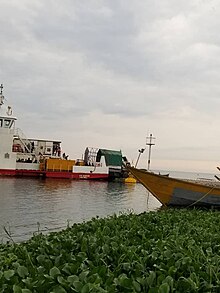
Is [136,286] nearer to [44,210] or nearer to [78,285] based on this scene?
[78,285]

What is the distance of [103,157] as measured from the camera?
55.2 meters

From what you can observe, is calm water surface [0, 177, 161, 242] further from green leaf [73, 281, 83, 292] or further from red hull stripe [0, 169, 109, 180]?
red hull stripe [0, 169, 109, 180]

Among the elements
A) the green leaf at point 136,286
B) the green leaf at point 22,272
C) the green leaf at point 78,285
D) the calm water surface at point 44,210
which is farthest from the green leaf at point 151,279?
the calm water surface at point 44,210

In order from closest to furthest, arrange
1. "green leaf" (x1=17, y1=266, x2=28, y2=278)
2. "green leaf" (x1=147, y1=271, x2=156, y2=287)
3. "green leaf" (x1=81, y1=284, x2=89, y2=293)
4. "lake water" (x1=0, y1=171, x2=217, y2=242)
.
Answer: "green leaf" (x1=81, y1=284, x2=89, y2=293), "green leaf" (x1=147, y1=271, x2=156, y2=287), "green leaf" (x1=17, y1=266, x2=28, y2=278), "lake water" (x1=0, y1=171, x2=217, y2=242)

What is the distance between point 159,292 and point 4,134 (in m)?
45.6

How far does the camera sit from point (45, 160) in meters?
49.2

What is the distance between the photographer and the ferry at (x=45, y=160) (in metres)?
46.7

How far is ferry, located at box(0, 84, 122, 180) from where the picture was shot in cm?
4666

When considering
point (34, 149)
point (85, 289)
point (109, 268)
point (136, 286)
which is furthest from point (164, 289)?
point (34, 149)

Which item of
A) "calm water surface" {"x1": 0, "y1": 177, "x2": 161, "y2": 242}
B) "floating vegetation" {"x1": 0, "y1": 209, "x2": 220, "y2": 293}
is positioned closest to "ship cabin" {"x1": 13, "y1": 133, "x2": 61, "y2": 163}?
"calm water surface" {"x1": 0, "y1": 177, "x2": 161, "y2": 242}

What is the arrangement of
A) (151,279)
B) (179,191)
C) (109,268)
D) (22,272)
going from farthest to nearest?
(179,191), (109,268), (22,272), (151,279)

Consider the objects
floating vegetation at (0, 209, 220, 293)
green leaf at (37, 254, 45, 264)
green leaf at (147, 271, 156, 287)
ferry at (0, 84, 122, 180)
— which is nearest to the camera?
floating vegetation at (0, 209, 220, 293)

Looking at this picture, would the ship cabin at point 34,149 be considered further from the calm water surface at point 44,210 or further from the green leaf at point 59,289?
the green leaf at point 59,289

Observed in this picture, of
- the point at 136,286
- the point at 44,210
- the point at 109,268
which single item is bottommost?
the point at 44,210
